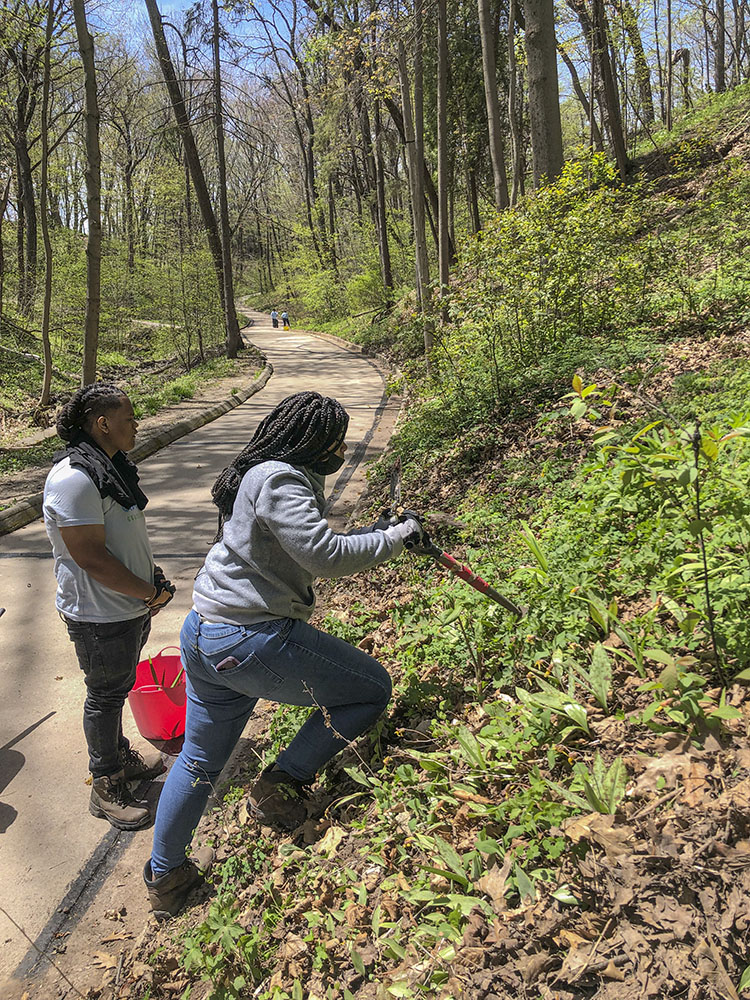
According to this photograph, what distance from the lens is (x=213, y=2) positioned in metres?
17.8

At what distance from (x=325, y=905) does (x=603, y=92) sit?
17727 millimetres

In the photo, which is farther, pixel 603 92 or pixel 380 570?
pixel 603 92

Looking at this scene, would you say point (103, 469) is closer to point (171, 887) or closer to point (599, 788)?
point (171, 887)

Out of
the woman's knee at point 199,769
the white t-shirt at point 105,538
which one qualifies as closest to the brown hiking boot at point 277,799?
the woman's knee at point 199,769

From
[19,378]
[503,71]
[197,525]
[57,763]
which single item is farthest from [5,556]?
[503,71]

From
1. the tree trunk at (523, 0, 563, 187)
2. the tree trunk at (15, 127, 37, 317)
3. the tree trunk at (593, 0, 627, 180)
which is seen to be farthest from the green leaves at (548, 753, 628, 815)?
the tree trunk at (15, 127, 37, 317)

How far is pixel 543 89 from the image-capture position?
7988 mm

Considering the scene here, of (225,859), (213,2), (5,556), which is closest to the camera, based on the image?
(225,859)

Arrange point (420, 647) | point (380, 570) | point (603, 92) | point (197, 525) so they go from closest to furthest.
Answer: point (420, 647), point (380, 570), point (197, 525), point (603, 92)

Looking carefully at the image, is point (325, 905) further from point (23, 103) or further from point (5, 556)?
point (23, 103)

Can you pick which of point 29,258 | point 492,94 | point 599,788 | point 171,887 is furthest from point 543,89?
point 29,258

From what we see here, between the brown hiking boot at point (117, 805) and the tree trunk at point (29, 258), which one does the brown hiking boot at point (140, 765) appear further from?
the tree trunk at point (29, 258)

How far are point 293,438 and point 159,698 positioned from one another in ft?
6.27

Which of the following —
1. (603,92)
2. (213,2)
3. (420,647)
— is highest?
(213,2)
